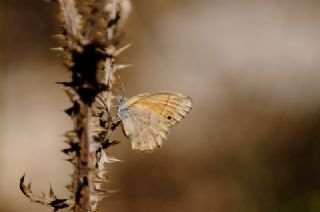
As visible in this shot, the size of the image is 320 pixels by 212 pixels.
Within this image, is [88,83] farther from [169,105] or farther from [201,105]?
[201,105]

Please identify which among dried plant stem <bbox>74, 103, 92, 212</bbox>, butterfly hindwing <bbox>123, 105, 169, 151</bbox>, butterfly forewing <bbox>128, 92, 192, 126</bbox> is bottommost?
dried plant stem <bbox>74, 103, 92, 212</bbox>

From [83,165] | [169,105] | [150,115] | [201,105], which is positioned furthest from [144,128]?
[201,105]

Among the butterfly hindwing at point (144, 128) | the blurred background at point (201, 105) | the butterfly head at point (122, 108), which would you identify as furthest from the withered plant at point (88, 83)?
the blurred background at point (201, 105)

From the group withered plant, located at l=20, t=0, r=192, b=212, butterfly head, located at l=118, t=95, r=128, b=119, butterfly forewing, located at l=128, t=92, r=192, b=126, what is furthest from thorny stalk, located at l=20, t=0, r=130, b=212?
butterfly forewing, located at l=128, t=92, r=192, b=126

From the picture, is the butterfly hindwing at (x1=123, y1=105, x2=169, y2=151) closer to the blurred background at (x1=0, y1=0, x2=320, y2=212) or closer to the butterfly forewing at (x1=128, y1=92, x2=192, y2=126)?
the butterfly forewing at (x1=128, y1=92, x2=192, y2=126)

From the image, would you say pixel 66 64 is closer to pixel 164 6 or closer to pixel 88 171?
pixel 88 171
